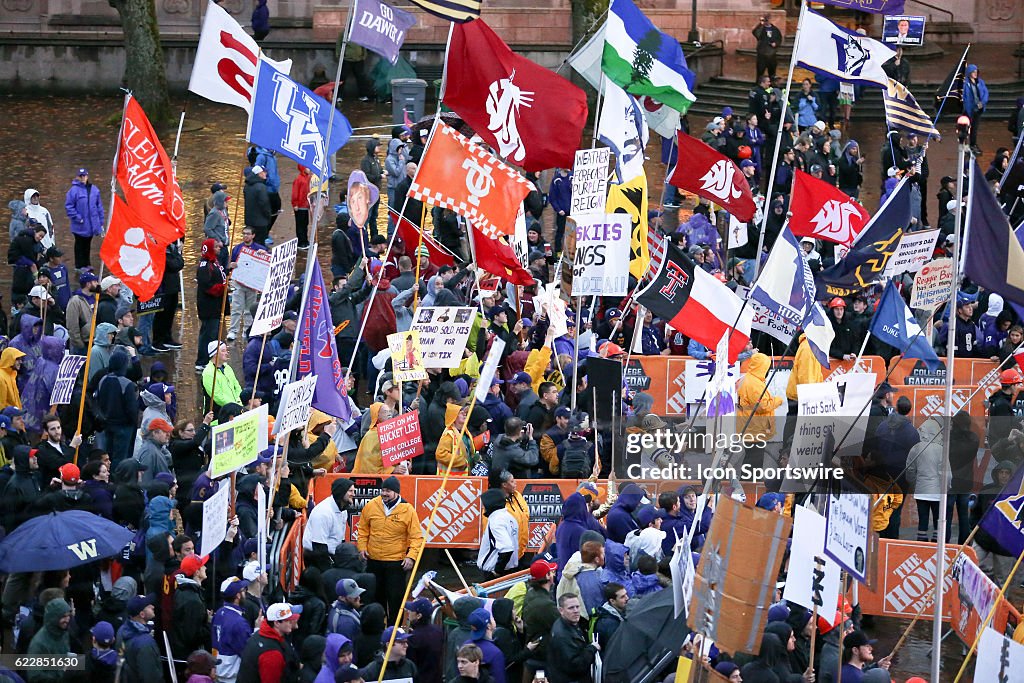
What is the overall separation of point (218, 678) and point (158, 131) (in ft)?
72.9

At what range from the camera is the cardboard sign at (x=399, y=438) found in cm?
1538

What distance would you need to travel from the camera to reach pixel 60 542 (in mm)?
12789

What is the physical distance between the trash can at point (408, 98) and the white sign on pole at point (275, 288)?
574 inches

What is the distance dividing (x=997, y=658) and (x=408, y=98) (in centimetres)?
2091

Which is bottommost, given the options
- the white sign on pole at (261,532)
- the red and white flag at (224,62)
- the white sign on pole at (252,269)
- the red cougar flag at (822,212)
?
the white sign on pole at (261,532)

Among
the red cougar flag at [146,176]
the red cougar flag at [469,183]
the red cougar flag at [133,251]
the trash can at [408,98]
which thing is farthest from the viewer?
the trash can at [408,98]

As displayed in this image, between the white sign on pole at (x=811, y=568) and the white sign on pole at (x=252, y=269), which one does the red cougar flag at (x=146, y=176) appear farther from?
the white sign on pole at (x=811, y=568)

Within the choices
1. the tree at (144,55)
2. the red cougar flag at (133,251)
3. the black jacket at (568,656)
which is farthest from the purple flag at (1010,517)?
the tree at (144,55)

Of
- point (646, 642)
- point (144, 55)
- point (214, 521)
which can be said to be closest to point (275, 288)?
point (214, 521)

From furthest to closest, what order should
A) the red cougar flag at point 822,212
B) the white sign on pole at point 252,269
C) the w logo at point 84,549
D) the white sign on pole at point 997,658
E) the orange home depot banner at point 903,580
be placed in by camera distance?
1. the white sign on pole at point 252,269
2. the red cougar flag at point 822,212
3. the orange home depot banner at point 903,580
4. the w logo at point 84,549
5. the white sign on pole at point 997,658

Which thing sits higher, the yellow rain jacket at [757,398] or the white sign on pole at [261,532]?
the yellow rain jacket at [757,398]

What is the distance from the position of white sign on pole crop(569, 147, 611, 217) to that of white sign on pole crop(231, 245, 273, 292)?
4055 millimetres

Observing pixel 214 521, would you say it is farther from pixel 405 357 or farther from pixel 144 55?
pixel 144 55

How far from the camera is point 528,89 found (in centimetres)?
1700
